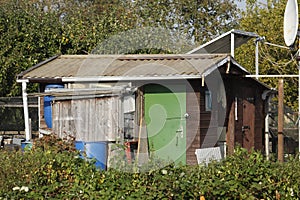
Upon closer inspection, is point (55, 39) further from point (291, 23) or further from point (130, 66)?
point (291, 23)

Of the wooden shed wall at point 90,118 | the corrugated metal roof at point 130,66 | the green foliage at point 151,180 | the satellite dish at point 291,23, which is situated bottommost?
the green foliage at point 151,180

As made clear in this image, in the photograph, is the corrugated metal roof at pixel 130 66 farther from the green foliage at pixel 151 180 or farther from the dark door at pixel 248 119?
the green foliage at pixel 151 180

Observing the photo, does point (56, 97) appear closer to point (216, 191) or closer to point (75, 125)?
point (75, 125)

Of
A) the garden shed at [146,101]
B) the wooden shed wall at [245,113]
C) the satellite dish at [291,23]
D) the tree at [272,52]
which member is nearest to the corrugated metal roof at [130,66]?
the garden shed at [146,101]

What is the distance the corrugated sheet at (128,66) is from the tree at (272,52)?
28.5 feet

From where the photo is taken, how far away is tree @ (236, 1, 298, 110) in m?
21.2

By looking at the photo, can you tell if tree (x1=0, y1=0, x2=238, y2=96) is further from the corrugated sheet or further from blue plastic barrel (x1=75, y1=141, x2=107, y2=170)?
blue plastic barrel (x1=75, y1=141, x2=107, y2=170)

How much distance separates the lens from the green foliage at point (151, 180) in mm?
6688

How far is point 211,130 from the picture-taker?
12531mm

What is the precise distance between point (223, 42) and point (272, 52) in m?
7.46

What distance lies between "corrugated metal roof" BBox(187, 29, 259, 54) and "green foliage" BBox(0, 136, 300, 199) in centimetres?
725

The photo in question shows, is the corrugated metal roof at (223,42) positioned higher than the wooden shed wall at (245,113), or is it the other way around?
the corrugated metal roof at (223,42)

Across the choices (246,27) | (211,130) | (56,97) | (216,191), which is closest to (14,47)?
(56,97)

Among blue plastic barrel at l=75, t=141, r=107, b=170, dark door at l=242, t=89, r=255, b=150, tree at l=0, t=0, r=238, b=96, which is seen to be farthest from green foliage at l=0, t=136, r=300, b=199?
tree at l=0, t=0, r=238, b=96
